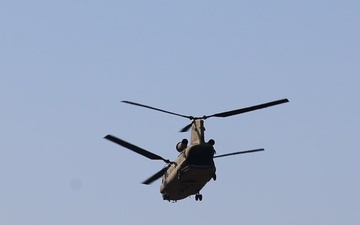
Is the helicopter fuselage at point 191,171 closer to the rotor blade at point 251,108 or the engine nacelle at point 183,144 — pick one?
the engine nacelle at point 183,144

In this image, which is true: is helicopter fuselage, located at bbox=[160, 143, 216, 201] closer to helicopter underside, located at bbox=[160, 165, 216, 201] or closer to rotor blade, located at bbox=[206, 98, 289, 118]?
helicopter underside, located at bbox=[160, 165, 216, 201]

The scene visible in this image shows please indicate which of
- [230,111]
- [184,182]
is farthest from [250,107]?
[184,182]

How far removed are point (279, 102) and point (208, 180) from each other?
9.50 m

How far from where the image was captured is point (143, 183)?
12731cm

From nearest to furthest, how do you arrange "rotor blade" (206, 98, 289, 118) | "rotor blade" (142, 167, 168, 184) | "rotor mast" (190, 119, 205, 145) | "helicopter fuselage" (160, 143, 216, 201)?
"rotor blade" (206, 98, 289, 118)
"helicopter fuselage" (160, 143, 216, 201)
"rotor mast" (190, 119, 205, 145)
"rotor blade" (142, 167, 168, 184)

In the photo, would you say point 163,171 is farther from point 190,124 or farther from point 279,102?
point 279,102

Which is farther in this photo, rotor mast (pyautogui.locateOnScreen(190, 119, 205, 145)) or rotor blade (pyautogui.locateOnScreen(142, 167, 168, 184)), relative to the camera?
rotor blade (pyautogui.locateOnScreen(142, 167, 168, 184))

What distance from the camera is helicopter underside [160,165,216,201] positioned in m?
119

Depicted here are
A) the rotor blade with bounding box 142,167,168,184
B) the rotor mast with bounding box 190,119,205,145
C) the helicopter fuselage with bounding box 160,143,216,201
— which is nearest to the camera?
the helicopter fuselage with bounding box 160,143,216,201

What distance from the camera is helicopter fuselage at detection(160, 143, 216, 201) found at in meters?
119

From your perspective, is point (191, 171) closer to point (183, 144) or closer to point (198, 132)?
point (183, 144)

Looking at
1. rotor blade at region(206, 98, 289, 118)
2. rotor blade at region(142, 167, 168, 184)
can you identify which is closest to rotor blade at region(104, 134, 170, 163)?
rotor blade at region(142, 167, 168, 184)

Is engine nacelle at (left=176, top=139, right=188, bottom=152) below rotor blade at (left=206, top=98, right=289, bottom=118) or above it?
below

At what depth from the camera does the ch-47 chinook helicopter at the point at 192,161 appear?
11875 cm
